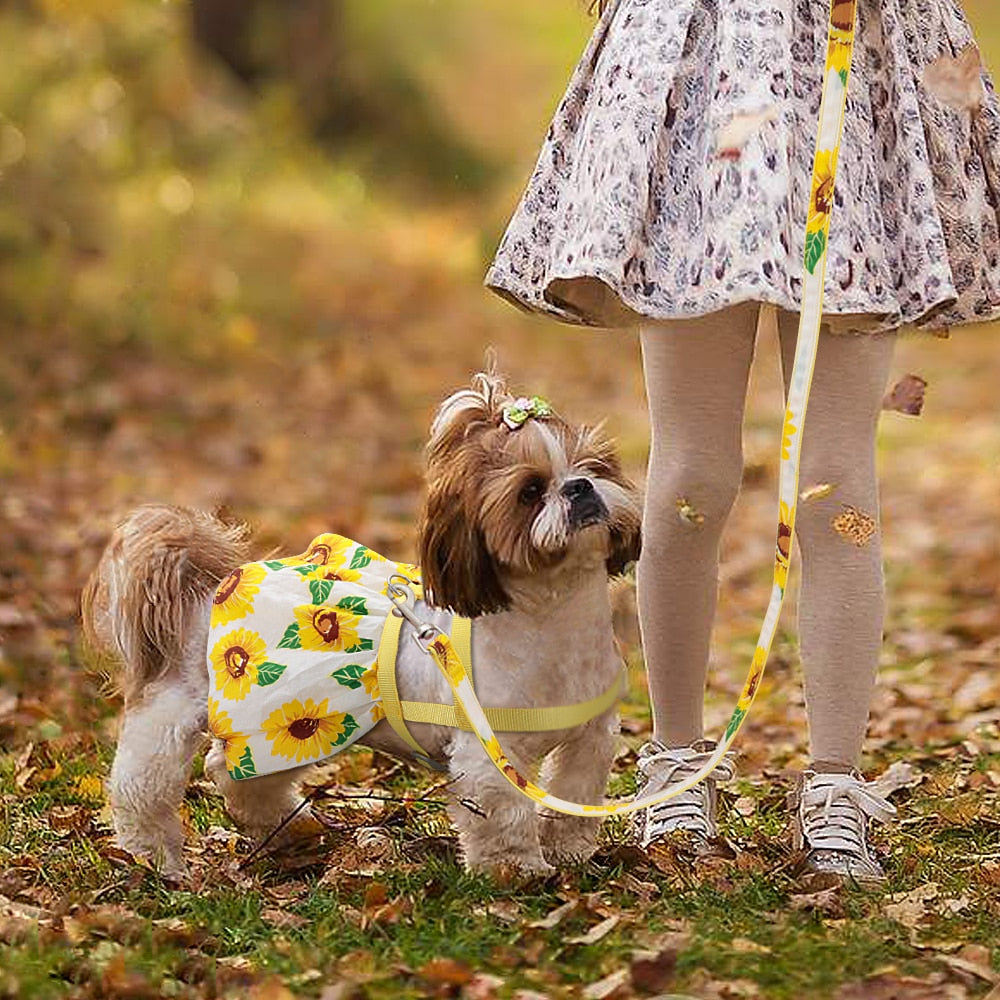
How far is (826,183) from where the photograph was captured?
3.49 metres

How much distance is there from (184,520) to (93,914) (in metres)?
0.95

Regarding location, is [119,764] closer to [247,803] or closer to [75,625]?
[247,803]

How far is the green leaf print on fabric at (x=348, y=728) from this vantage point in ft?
12.5

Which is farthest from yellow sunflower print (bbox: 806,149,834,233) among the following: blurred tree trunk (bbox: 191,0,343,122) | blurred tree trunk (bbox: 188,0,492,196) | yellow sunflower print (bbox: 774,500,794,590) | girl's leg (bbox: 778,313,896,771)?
blurred tree trunk (bbox: 191,0,343,122)

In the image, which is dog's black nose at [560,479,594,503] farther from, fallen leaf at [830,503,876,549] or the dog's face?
fallen leaf at [830,503,876,549]

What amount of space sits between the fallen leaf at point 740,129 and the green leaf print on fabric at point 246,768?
5.16 feet

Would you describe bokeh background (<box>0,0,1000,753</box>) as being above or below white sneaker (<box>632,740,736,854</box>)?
above

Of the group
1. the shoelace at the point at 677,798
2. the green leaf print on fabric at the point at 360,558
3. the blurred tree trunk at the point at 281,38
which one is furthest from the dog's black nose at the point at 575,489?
the blurred tree trunk at the point at 281,38

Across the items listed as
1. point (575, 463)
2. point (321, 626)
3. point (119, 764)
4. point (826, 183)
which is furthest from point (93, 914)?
point (826, 183)

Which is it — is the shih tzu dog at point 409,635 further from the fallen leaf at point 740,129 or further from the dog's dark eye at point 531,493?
the fallen leaf at point 740,129

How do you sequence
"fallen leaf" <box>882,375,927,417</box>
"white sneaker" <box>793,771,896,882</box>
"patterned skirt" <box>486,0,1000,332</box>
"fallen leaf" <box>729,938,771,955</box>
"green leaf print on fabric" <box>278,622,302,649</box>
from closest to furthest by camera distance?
"fallen leaf" <box>729,938,771,955</box>, "patterned skirt" <box>486,0,1000,332</box>, "white sneaker" <box>793,771,896,882</box>, "green leaf print on fabric" <box>278,622,302,649</box>, "fallen leaf" <box>882,375,927,417</box>

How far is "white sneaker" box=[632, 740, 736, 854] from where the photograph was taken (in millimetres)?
3922

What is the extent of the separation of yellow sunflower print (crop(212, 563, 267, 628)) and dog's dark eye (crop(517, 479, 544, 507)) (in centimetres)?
70

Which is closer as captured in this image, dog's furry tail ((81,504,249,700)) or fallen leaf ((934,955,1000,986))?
fallen leaf ((934,955,1000,986))
